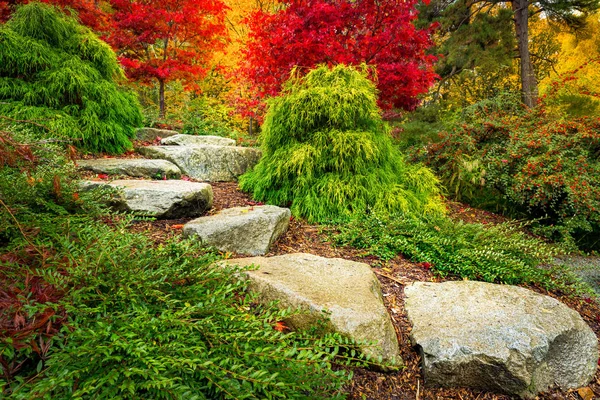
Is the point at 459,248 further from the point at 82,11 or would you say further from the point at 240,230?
the point at 82,11

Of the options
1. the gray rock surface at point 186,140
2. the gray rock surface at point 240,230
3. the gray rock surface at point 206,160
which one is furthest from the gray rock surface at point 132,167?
the gray rock surface at point 240,230

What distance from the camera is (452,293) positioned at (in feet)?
7.85

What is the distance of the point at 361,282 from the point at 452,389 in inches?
31.2

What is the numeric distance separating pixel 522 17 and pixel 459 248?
29.9 feet

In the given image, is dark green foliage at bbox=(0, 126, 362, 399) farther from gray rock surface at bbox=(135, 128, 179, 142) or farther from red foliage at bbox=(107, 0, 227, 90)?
red foliage at bbox=(107, 0, 227, 90)

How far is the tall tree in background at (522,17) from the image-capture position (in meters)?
8.65

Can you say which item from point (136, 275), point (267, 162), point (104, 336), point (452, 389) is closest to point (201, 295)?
point (136, 275)

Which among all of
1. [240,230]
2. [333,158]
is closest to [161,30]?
[333,158]

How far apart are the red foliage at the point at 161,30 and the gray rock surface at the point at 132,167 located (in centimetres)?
458

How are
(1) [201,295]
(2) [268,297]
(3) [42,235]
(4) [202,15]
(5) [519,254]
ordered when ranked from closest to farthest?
(1) [201,295]
(3) [42,235]
(2) [268,297]
(5) [519,254]
(4) [202,15]

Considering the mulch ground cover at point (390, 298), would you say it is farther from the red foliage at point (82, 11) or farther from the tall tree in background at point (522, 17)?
the tall tree in background at point (522, 17)

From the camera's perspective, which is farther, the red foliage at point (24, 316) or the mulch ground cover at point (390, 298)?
the mulch ground cover at point (390, 298)

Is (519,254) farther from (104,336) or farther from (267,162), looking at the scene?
(104,336)

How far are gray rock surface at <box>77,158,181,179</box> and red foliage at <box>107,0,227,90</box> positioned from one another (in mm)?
4577
